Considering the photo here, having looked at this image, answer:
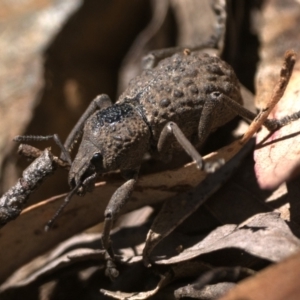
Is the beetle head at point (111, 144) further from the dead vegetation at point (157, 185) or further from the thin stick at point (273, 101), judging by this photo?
the thin stick at point (273, 101)

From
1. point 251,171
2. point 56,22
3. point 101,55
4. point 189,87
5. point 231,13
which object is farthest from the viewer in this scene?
point 101,55

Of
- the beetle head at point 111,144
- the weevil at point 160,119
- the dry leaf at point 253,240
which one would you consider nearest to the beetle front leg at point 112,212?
the weevil at point 160,119

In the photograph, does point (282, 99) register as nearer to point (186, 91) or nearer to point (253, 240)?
point (186, 91)

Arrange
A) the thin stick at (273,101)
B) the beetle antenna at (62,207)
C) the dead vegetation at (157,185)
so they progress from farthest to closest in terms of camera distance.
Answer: the beetle antenna at (62,207) → the thin stick at (273,101) → the dead vegetation at (157,185)

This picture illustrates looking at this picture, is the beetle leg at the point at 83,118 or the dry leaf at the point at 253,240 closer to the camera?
the dry leaf at the point at 253,240

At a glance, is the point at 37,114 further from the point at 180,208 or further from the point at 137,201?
the point at 180,208

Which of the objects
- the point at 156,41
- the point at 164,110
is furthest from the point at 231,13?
the point at 164,110
